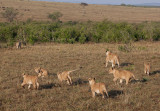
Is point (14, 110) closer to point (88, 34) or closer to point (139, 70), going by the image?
point (139, 70)

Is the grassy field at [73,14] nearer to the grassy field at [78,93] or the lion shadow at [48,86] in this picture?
the grassy field at [78,93]

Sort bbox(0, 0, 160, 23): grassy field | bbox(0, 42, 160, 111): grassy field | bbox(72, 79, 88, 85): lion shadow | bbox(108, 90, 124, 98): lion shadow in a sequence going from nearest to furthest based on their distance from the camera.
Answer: bbox(0, 42, 160, 111): grassy field
bbox(108, 90, 124, 98): lion shadow
bbox(72, 79, 88, 85): lion shadow
bbox(0, 0, 160, 23): grassy field

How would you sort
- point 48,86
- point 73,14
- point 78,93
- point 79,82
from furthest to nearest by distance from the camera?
point 73,14
point 79,82
point 48,86
point 78,93

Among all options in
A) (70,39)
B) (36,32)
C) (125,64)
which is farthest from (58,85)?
(36,32)

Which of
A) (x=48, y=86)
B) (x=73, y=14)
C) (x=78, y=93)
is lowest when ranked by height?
(x=48, y=86)

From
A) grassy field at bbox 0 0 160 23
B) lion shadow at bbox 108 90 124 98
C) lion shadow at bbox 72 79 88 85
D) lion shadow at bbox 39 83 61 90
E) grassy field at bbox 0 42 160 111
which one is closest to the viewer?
grassy field at bbox 0 42 160 111

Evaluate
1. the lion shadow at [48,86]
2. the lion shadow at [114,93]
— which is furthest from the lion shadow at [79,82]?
the lion shadow at [114,93]

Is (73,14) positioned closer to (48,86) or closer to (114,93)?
(48,86)

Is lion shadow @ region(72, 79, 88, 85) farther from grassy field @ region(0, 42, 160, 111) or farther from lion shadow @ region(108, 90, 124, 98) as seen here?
lion shadow @ region(108, 90, 124, 98)

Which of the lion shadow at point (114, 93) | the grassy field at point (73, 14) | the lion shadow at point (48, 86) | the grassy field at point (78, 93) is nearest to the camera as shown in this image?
the grassy field at point (78, 93)

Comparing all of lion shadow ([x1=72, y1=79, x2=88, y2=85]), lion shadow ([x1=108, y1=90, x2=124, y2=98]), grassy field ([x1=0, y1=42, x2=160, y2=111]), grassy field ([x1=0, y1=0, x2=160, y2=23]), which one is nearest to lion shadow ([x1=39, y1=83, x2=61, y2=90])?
grassy field ([x1=0, y1=42, x2=160, y2=111])

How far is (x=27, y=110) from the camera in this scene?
296 inches

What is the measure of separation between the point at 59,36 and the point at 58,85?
19.9 m

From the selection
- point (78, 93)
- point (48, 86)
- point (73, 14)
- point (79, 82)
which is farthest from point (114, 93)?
point (73, 14)
